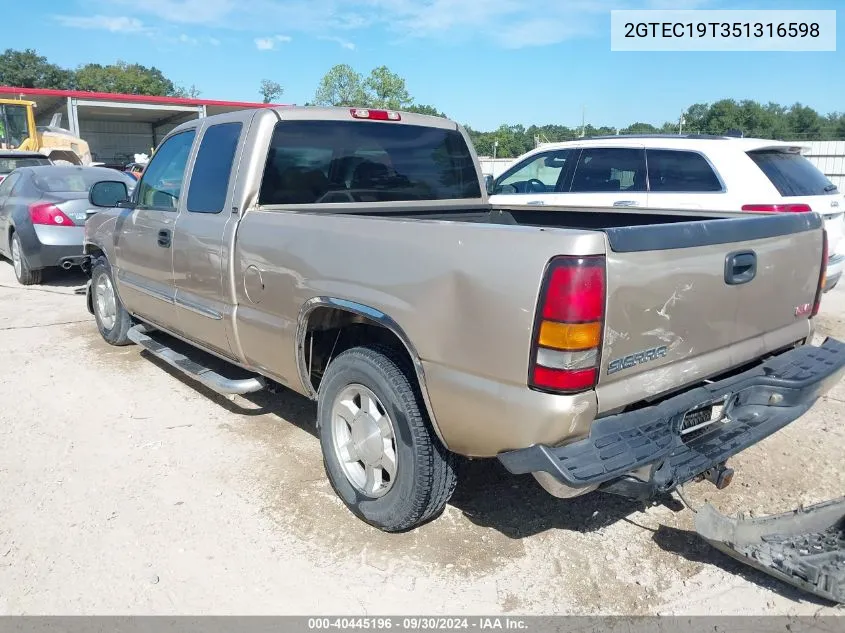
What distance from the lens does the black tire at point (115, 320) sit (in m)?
6.02

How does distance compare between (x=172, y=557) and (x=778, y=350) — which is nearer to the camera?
(x=172, y=557)

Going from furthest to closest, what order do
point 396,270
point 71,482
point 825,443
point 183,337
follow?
point 183,337, point 825,443, point 71,482, point 396,270

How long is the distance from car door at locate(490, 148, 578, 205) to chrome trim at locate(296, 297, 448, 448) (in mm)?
4433

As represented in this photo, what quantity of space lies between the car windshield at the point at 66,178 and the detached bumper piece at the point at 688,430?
29.5ft

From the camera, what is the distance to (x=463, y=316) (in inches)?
101

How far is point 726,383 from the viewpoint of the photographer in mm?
2949

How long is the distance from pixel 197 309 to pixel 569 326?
2799 mm

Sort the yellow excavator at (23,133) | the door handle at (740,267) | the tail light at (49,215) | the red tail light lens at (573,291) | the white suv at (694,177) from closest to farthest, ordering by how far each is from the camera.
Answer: the red tail light lens at (573,291) < the door handle at (740,267) < the white suv at (694,177) < the tail light at (49,215) < the yellow excavator at (23,133)

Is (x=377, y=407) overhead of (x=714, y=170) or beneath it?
beneath

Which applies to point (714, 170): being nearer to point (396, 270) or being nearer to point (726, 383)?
point (726, 383)

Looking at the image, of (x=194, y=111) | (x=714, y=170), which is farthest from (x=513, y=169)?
(x=194, y=111)

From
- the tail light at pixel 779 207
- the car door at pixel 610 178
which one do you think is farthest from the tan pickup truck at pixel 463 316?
the car door at pixel 610 178

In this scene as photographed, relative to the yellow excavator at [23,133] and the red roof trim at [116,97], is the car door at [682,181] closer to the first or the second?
the yellow excavator at [23,133]

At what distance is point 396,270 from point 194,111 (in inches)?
1517
